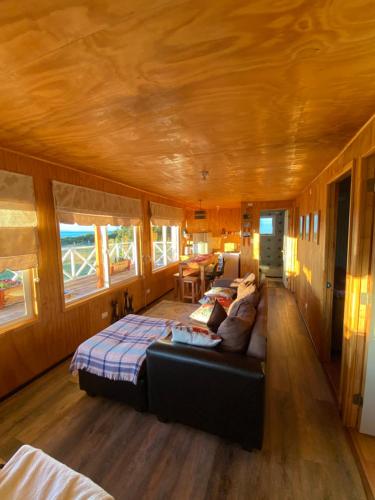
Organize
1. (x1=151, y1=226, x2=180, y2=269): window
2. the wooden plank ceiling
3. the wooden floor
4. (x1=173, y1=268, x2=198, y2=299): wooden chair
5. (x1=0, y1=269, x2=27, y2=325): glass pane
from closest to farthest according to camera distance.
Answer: the wooden plank ceiling < the wooden floor < (x1=0, y1=269, x2=27, y2=325): glass pane < (x1=173, y1=268, x2=198, y2=299): wooden chair < (x1=151, y1=226, x2=180, y2=269): window

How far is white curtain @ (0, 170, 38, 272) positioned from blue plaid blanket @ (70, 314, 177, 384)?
112cm

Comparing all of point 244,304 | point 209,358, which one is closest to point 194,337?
point 209,358

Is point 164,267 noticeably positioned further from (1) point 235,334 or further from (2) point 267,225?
(2) point 267,225

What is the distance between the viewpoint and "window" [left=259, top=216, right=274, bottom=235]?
818cm

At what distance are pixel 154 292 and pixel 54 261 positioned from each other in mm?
2645

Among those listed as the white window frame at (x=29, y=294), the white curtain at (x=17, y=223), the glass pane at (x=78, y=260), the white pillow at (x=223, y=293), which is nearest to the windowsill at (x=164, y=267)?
the glass pane at (x=78, y=260)

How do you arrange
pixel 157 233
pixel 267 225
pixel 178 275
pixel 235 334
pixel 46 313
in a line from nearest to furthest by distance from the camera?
1. pixel 235 334
2. pixel 46 313
3. pixel 178 275
4. pixel 157 233
5. pixel 267 225

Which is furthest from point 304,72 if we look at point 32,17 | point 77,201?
point 77,201

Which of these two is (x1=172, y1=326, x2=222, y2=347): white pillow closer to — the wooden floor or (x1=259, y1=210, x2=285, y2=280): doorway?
the wooden floor

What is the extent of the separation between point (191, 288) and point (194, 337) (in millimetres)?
3248

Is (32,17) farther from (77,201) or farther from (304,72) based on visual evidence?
(77,201)

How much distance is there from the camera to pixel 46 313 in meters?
2.57

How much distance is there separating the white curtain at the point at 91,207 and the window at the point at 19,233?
0.37 metres

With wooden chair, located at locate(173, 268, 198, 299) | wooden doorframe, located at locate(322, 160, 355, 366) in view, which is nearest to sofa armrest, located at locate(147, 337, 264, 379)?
wooden doorframe, located at locate(322, 160, 355, 366)
